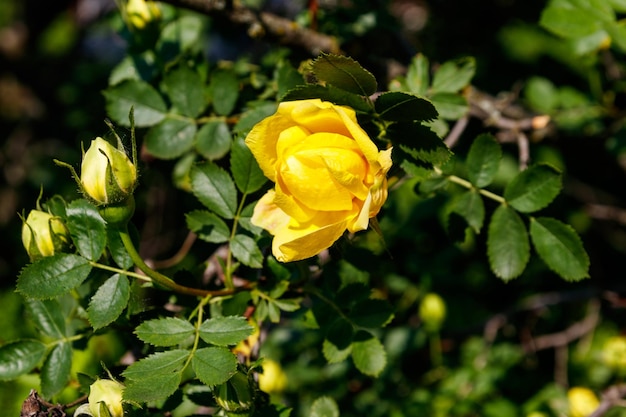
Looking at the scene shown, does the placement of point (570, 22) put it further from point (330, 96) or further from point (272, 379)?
point (272, 379)

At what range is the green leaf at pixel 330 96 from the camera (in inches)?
31.4

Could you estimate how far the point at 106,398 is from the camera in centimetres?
79

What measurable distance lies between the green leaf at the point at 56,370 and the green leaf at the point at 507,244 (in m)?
0.74

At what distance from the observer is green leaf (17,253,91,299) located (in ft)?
2.86

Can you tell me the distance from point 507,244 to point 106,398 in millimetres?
683

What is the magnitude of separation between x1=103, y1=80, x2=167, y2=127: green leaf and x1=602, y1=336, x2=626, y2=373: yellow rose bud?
1.31m

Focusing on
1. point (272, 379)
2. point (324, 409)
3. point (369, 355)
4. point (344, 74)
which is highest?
point (344, 74)

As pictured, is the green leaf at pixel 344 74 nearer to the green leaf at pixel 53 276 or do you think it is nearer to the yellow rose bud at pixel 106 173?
the yellow rose bud at pixel 106 173

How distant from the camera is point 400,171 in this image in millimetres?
962

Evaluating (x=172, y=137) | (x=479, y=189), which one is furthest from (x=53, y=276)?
(x=479, y=189)

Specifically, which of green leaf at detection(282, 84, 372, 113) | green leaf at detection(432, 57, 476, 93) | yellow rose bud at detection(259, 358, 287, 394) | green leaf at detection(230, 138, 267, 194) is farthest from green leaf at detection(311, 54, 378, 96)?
yellow rose bud at detection(259, 358, 287, 394)

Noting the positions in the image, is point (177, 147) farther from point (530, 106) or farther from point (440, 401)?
point (530, 106)

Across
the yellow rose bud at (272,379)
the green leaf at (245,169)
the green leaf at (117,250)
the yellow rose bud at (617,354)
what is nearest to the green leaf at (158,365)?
the green leaf at (117,250)

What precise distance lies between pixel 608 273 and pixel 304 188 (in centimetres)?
190
